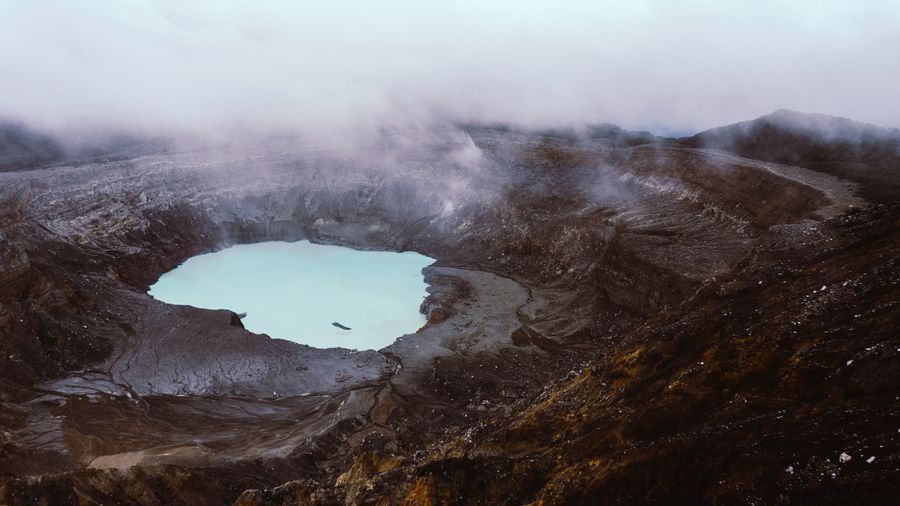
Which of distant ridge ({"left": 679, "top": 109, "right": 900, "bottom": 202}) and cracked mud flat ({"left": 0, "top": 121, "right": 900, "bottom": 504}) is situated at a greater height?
distant ridge ({"left": 679, "top": 109, "right": 900, "bottom": 202})

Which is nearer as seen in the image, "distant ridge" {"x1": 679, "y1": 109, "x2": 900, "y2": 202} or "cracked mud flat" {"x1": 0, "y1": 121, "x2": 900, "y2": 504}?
"cracked mud flat" {"x1": 0, "y1": 121, "x2": 900, "y2": 504}

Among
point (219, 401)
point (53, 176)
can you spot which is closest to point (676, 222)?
point (219, 401)

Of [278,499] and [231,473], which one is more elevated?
[278,499]

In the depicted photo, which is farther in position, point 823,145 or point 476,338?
point 823,145

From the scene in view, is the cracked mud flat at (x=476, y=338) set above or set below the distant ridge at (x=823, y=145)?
below

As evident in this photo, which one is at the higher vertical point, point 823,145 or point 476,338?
point 823,145

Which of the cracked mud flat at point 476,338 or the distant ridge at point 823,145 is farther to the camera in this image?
the distant ridge at point 823,145

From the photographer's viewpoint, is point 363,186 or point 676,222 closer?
point 676,222

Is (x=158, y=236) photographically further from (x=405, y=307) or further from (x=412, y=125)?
(x=412, y=125)
